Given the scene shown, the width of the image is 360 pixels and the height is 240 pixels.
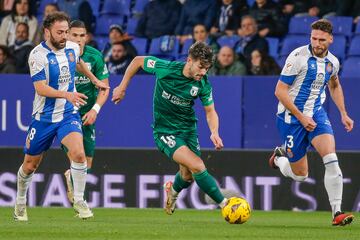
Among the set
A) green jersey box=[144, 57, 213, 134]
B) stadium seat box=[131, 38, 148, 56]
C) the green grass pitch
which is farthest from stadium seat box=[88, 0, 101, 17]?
green jersey box=[144, 57, 213, 134]

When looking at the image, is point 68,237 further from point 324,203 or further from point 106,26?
point 106,26

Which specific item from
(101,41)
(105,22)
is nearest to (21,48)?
(101,41)

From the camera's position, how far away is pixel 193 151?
523 inches

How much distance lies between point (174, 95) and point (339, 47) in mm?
6242

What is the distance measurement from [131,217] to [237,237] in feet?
11.2

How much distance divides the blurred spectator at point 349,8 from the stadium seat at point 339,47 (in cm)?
54

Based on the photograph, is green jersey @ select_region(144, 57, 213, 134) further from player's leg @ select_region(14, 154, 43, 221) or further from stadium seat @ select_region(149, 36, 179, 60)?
stadium seat @ select_region(149, 36, 179, 60)

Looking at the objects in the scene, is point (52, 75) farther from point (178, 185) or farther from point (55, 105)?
point (178, 185)

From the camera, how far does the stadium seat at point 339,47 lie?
61.2ft

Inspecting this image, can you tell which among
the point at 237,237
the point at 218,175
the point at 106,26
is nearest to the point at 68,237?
the point at 237,237

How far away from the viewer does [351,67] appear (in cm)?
1811

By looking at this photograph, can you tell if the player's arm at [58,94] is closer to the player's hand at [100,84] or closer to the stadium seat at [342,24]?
the player's hand at [100,84]

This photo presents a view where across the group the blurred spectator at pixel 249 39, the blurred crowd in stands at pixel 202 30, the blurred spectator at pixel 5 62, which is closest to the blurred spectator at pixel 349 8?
the blurred crowd in stands at pixel 202 30

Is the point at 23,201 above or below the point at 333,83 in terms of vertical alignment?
below
